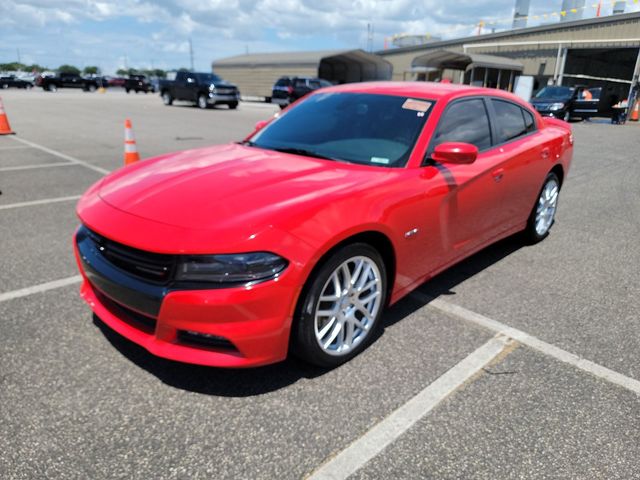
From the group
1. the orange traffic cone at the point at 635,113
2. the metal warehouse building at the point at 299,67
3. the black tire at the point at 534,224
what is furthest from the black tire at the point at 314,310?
the metal warehouse building at the point at 299,67

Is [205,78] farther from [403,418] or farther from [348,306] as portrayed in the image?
[403,418]

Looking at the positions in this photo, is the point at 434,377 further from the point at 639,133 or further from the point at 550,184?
the point at 639,133

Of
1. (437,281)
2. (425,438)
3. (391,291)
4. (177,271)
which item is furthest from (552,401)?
(177,271)

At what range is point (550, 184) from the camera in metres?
4.96

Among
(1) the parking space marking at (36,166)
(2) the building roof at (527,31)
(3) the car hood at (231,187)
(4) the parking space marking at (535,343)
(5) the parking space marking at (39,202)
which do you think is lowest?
(4) the parking space marking at (535,343)

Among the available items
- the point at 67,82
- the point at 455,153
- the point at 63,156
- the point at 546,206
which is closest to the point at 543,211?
the point at 546,206

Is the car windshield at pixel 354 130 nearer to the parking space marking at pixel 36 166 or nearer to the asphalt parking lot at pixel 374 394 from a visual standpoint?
the asphalt parking lot at pixel 374 394

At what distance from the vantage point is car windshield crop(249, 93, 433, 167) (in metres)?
3.28

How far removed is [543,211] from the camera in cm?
497

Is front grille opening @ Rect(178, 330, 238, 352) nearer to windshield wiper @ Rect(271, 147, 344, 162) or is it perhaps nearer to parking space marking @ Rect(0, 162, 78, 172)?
windshield wiper @ Rect(271, 147, 344, 162)

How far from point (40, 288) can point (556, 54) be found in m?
33.6

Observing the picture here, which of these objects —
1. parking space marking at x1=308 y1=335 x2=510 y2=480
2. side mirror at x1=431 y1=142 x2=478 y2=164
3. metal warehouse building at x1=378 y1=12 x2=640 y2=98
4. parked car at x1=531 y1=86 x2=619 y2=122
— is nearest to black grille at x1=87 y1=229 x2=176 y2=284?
parking space marking at x1=308 y1=335 x2=510 y2=480

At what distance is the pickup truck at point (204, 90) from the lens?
24.2 m

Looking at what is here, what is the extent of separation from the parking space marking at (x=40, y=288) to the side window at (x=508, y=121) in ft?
11.8
